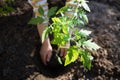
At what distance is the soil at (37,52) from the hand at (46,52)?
4 centimetres

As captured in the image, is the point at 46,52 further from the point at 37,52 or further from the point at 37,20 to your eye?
the point at 37,20

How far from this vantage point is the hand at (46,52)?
A: 1613 millimetres

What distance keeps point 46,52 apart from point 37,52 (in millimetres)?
92

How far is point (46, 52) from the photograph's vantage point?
1.62 meters

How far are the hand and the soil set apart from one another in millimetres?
39

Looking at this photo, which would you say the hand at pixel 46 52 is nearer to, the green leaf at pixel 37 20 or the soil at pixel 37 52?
the soil at pixel 37 52

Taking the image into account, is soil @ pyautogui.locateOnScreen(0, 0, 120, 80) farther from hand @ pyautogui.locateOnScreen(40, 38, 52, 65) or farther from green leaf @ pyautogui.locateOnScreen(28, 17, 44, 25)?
green leaf @ pyautogui.locateOnScreen(28, 17, 44, 25)

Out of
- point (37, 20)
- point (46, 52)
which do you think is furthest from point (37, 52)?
point (37, 20)

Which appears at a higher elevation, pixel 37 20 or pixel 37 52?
pixel 37 20

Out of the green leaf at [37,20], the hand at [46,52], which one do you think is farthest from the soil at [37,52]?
the green leaf at [37,20]

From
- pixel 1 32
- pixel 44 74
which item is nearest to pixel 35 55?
pixel 44 74

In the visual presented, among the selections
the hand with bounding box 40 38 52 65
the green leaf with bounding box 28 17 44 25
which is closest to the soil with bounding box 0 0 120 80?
the hand with bounding box 40 38 52 65

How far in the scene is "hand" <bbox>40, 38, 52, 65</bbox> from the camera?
1.61 meters

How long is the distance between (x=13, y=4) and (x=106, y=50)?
2.46 feet
